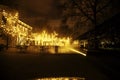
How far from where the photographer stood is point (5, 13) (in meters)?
46.6

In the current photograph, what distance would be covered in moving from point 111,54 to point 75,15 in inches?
568

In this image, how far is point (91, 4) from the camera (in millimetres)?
34375

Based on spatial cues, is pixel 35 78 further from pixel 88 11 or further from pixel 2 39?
pixel 2 39

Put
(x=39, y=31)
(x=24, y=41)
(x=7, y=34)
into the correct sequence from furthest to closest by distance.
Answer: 1. (x=39, y=31)
2. (x=24, y=41)
3. (x=7, y=34)

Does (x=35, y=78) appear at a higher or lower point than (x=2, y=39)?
lower

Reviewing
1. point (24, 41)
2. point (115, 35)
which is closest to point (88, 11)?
point (115, 35)

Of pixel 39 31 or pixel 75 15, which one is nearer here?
pixel 75 15

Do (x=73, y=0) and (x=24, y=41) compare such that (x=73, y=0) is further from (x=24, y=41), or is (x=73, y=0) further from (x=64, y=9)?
(x=24, y=41)

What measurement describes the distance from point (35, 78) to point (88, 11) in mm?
24499

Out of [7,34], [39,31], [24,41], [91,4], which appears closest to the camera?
[91,4]

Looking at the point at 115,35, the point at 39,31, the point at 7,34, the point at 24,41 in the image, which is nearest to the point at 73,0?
the point at 115,35

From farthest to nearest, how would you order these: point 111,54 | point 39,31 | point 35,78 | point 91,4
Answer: point 39,31 → point 91,4 → point 111,54 → point 35,78

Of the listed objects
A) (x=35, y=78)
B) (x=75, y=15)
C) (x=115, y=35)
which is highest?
(x=75, y=15)

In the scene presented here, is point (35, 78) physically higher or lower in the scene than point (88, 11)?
lower
